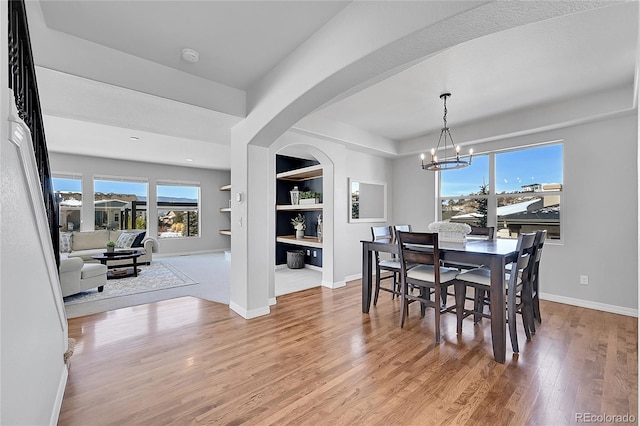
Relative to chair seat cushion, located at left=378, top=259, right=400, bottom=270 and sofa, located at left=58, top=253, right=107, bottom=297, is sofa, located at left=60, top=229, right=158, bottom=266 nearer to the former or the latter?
sofa, located at left=58, top=253, right=107, bottom=297

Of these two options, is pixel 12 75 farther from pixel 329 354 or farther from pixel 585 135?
pixel 585 135

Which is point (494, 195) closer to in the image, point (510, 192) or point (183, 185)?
point (510, 192)

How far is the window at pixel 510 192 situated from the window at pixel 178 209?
22.9ft

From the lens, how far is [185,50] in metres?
2.57

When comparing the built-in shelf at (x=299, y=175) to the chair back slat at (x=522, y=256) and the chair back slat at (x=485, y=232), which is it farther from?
the chair back slat at (x=522, y=256)

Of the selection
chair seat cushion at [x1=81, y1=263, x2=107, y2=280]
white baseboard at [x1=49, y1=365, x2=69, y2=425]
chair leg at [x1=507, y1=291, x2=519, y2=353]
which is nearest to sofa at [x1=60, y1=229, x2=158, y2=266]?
chair seat cushion at [x1=81, y1=263, x2=107, y2=280]

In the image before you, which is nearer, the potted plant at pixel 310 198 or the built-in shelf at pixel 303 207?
the built-in shelf at pixel 303 207

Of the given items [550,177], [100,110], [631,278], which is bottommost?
[631,278]

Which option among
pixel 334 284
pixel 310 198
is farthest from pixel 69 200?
pixel 334 284

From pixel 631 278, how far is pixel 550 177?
1.50 meters

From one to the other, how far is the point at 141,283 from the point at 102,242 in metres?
2.54

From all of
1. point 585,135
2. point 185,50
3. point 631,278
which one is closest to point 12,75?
point 185,50

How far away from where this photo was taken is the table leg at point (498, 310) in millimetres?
2379

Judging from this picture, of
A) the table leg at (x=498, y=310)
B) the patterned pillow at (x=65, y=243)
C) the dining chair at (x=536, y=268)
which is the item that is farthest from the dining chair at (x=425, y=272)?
the patterned pillow at (x=65, y=243)
